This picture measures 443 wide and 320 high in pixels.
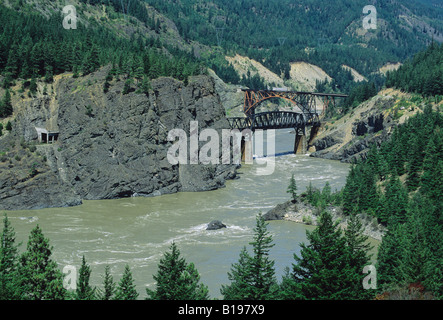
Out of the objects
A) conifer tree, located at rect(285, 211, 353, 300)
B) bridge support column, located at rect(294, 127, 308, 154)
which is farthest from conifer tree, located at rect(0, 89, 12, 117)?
bridge support column, located at rect(294, 127, 308, 154)

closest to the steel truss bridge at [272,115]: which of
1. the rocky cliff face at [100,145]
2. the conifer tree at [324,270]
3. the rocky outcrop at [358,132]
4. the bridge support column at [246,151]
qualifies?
the rocky outcrop at [358,132]

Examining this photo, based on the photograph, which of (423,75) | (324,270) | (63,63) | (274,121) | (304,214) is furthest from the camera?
(274,121)

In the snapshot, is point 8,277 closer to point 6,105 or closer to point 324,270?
point 324,270

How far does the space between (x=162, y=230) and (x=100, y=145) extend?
22.8 meters

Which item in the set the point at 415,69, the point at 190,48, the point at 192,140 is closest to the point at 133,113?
the point at 192,140

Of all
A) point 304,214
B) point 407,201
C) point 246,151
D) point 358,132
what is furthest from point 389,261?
point 358,132

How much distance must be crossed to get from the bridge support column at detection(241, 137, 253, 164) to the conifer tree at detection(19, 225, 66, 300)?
76061 mm

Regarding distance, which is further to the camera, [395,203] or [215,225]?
[215,225]

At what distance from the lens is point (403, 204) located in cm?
5559

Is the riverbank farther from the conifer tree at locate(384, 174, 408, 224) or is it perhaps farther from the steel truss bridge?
the steel truss bridge

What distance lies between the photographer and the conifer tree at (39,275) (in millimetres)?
31953

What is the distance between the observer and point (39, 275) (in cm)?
3219

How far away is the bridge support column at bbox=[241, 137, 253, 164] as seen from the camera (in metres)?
108
